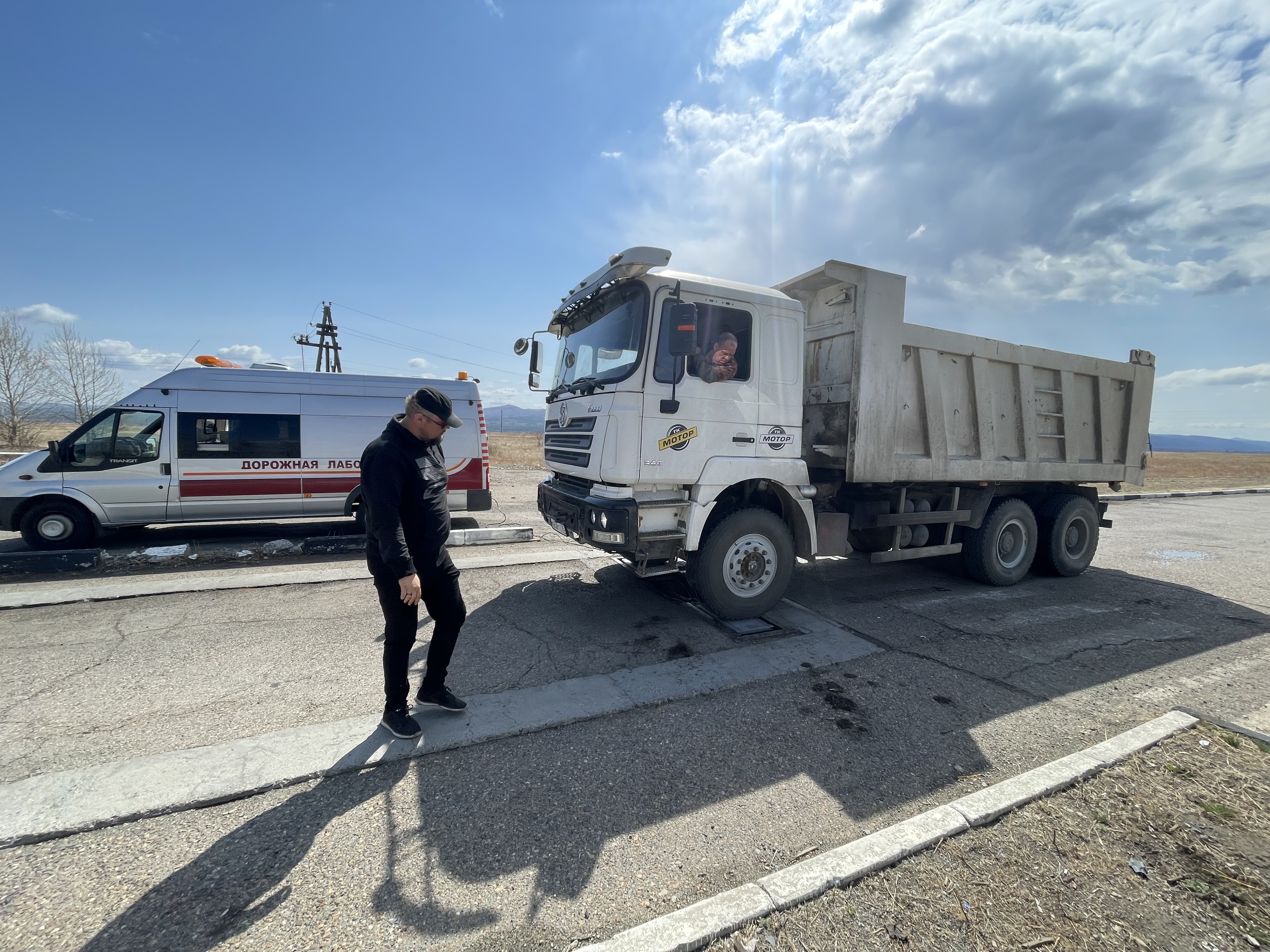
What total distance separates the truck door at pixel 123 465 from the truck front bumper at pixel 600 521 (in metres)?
6.41

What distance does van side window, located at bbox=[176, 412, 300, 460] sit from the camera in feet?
25.1

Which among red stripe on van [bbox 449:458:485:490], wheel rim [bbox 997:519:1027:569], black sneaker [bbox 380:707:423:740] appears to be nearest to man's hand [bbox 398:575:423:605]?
black sneaker [bbox 380:707:423:740]

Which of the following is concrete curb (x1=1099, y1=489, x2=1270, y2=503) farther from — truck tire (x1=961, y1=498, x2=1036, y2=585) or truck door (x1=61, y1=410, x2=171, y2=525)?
truck door (x1=61, y1=410, x2=171, y2=525)

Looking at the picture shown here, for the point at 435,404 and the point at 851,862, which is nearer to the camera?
the point at 851,862

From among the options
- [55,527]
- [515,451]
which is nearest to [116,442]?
[55,527]

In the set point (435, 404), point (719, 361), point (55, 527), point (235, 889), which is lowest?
point (235, 889)

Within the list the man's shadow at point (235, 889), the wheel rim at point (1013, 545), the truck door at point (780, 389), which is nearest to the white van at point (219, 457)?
→ the truck door at point (780, 389)

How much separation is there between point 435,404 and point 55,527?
25.2 ft

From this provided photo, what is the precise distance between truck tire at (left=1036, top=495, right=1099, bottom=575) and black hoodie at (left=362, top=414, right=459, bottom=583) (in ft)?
24.2

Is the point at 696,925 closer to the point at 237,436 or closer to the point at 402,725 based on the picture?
the point at 402,725

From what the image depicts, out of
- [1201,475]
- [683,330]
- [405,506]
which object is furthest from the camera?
[1201,475]

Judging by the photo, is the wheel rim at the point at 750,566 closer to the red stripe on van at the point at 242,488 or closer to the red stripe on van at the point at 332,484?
the red stripe on van at the point at 332,484

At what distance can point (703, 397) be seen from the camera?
4.66 metres

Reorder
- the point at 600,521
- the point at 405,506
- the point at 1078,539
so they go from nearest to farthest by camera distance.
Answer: the point at 405,506 → the point at 600,521 → the point at 1078,539
